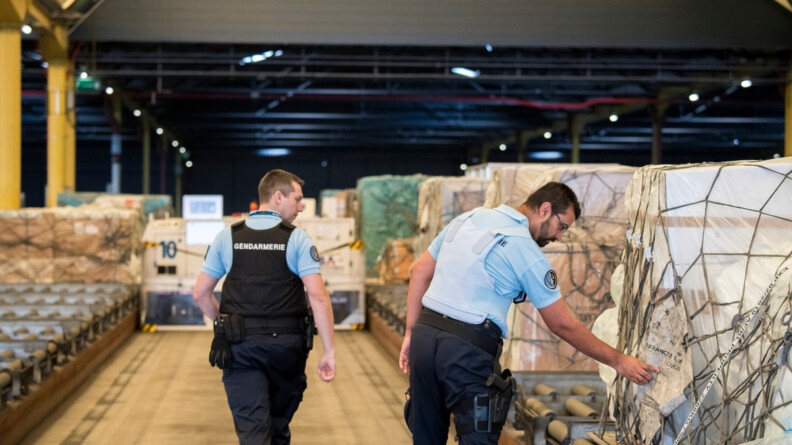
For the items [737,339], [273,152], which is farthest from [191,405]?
[273,152]

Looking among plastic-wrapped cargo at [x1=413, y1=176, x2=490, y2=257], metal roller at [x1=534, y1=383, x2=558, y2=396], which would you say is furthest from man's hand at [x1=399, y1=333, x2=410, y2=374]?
plastic-wrapped cargo at [x1=413, y1=176, x2=490, y2=257]

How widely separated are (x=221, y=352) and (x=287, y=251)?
1.92ft

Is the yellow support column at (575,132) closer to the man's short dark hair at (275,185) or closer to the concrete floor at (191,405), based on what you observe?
the concrete floor at (191,405)

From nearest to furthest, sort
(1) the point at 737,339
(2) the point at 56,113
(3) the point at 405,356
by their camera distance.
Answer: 1. (1) the point at 737,339
2. (3) the point at 405,356
3. (2) the point at 56,113

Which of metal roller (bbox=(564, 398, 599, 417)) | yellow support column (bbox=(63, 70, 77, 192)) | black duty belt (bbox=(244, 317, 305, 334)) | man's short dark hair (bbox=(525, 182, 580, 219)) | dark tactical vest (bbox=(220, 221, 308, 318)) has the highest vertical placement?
yellow support column (bbox=(63, 70, 77, 192))

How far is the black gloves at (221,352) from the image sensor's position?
4.98m

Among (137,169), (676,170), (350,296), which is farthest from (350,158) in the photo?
(676,170)

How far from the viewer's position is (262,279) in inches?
201

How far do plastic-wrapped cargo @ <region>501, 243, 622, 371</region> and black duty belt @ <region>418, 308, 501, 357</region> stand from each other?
3.31 metres

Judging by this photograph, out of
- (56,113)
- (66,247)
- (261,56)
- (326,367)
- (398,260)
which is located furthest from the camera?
(261,56)

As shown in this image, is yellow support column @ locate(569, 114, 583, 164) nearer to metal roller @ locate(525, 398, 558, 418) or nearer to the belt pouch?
metal roller @ locate(525, 398, 558, 418)

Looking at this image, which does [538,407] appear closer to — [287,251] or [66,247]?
[287,251]

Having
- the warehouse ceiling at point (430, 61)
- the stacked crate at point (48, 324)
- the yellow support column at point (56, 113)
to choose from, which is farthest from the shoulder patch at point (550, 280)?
the yellow support column at point (56, 113)

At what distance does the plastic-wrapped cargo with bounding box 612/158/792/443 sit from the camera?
12.2 ft
